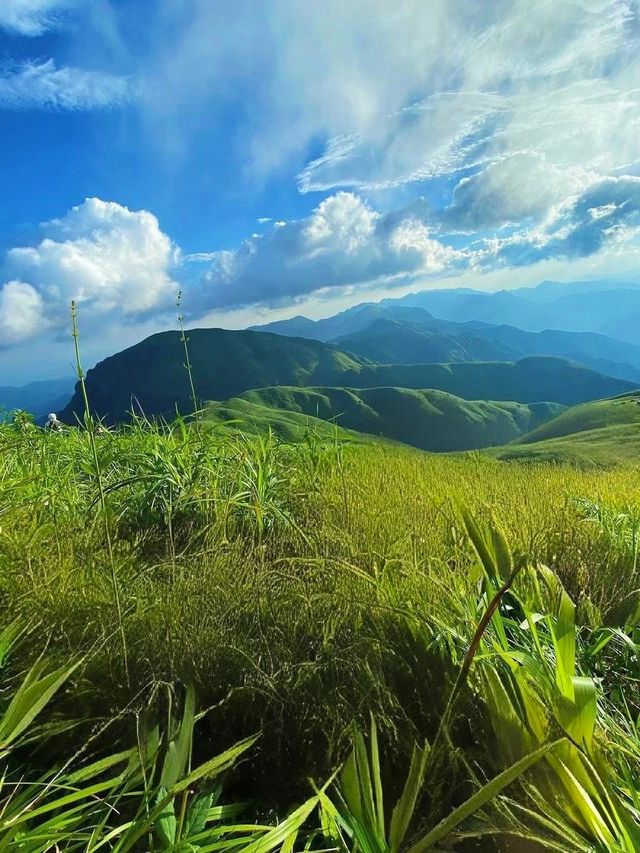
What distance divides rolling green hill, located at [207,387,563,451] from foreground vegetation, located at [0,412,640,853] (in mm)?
135812

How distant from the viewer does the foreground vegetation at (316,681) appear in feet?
5.35

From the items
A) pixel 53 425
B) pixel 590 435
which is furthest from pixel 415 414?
pixel 53 425

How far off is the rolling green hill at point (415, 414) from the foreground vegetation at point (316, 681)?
5347 inches

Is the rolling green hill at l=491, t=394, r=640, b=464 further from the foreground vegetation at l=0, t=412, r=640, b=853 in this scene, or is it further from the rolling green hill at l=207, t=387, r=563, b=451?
the foreground vegetation at l=0, t=412, r=640, b=853

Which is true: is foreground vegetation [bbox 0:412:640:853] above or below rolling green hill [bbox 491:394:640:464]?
above

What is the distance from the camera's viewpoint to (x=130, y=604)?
281 centimetres

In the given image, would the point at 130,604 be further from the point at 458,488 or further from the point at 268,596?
the point at 458,488

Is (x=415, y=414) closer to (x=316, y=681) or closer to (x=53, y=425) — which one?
(x=53, y=425)

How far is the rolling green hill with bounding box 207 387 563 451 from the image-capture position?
147375 mm

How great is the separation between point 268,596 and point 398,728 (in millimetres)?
910

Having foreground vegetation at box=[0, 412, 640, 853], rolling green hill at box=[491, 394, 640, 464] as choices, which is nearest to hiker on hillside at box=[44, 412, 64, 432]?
foreground vegetation at box=[0, 412, 640, 853]

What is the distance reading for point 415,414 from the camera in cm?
15312

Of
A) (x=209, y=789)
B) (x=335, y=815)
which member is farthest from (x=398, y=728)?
(x=209, y=789)

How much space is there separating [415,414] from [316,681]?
6049 inches
